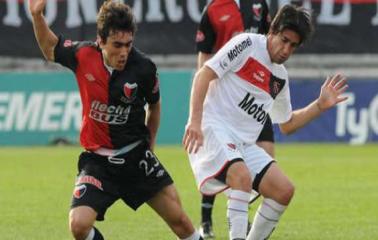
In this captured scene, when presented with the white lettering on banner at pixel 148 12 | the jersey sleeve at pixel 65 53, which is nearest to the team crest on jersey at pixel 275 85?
the jersey sleeve at pixel 65 53

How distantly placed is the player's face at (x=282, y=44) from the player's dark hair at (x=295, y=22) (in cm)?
3

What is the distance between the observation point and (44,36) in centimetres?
855

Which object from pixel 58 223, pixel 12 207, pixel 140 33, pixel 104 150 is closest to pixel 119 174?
pixel 104 150

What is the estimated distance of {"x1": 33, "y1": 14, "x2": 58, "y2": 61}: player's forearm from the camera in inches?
332

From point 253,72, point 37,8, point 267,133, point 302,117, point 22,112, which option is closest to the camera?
point 37,8

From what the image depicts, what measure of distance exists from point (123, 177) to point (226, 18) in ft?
9.24

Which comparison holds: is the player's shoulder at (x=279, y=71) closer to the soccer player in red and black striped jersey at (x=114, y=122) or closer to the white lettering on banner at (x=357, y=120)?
the soccer player in red and black striped jersey at (x=114, y=122)

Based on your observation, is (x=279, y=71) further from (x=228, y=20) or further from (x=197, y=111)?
(x=228, y=20)

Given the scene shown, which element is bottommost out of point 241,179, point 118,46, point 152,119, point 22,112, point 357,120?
point 22,112

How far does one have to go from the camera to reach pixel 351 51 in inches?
953

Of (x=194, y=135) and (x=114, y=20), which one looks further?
(x=194, y=135)

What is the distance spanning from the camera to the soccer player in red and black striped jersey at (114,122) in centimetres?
853

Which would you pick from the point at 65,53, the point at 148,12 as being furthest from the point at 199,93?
the point at 148,12

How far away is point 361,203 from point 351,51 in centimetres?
1104
